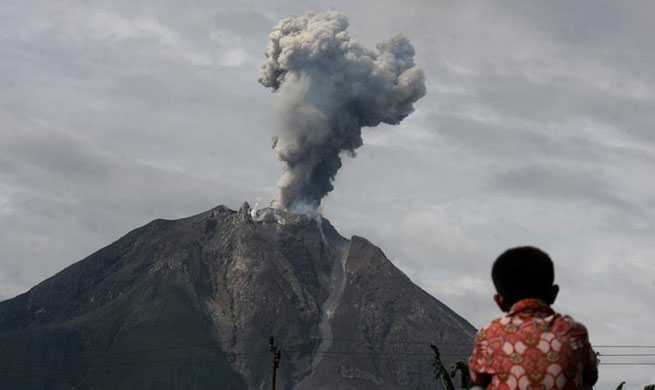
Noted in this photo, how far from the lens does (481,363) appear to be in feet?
20.7

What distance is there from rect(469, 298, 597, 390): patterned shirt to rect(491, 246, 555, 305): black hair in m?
0.20

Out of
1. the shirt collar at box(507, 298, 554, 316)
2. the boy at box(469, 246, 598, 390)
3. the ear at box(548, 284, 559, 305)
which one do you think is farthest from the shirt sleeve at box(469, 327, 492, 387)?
the ear at box(548, 284, 559, 305)

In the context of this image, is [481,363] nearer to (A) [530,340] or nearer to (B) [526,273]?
(A) [530,340]

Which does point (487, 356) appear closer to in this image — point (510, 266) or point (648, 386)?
point (510, 266)

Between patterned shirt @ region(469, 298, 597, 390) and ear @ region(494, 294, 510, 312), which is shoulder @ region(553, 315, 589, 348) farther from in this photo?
ear @ region(494, 294, 510, 312)

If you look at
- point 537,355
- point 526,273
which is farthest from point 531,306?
point 537,355

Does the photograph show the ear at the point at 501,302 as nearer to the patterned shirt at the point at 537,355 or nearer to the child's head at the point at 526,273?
the child's head at the point at 526,273

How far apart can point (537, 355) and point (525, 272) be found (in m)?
0.57

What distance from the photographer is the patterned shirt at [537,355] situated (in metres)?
6.08

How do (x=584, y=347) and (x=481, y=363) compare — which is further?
(x=481, y=363)

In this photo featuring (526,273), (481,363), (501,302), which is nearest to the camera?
(481,363)

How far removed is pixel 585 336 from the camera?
6.16 meters

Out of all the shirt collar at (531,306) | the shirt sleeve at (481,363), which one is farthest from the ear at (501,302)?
the shirt sleeve at (481,363)

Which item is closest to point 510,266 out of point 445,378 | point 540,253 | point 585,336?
point 540,253
